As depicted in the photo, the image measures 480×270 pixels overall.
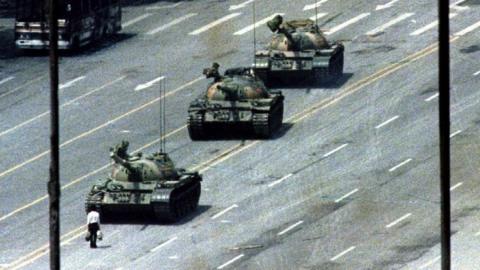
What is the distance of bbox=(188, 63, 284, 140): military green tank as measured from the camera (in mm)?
77625

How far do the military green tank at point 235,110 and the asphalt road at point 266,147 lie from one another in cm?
65

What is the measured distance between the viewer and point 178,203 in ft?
220

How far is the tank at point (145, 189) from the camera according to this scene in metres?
66.7

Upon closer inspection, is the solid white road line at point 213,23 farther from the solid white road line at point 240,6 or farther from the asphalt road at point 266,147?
the solid white road line at point 240,6

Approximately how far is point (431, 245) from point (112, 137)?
826 inches

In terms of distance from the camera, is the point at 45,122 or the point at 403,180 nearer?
the point at 403,180

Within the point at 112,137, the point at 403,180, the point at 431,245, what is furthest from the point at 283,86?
the point at 431,245

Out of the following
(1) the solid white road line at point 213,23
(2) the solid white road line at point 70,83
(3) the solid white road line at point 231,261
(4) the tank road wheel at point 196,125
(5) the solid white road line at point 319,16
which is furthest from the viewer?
(1) the solid white road line at point 213,23

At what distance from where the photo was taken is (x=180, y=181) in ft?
221

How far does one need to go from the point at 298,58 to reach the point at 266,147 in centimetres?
1070

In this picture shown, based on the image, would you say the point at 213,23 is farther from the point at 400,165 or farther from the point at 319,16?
the point at 400,165

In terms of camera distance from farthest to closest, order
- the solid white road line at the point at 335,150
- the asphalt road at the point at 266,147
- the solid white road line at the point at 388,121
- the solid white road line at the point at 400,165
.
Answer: the solid white road line at the point at 388,121
the solid white road line at the point at 335,150
the solid white road line at the point at 400,165
the asphalt road at the point at 266,147

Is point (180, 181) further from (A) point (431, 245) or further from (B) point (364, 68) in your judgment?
(B) point (364, 68)

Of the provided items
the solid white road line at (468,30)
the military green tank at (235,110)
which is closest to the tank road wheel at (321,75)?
the military green tank at (235,110)
